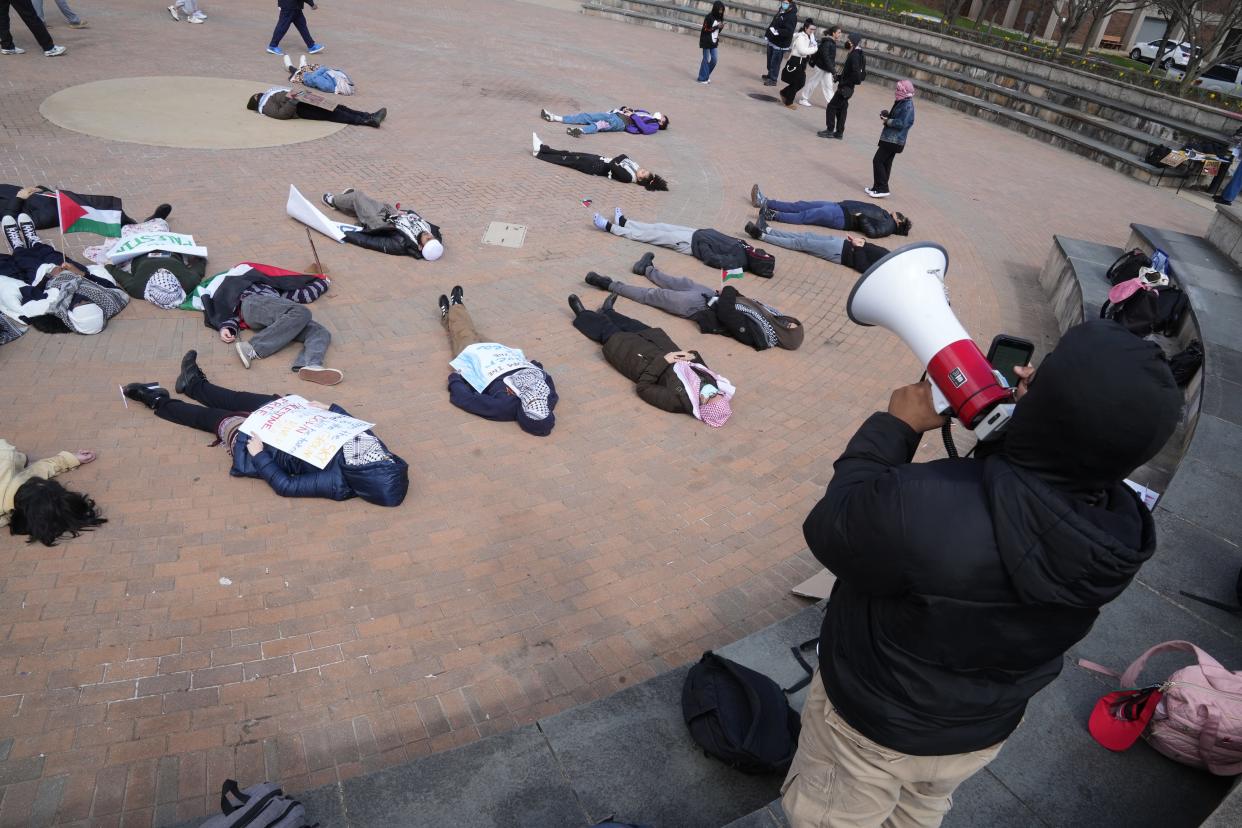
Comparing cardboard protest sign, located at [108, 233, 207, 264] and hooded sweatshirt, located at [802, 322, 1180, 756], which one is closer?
hooded sweatshirt, located at [802, 322, 1180, 756]

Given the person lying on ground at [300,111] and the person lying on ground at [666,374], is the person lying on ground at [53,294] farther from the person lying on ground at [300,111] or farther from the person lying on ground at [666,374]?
the person lying on ground at [300,111]

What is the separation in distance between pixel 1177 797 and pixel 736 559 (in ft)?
8.37

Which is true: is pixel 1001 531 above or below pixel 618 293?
above

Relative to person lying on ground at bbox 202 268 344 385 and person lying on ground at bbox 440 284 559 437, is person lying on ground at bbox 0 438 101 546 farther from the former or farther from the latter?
person lying on ground at bbox 440 284 559 437

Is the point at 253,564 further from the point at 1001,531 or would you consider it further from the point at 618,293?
the point at 618,293

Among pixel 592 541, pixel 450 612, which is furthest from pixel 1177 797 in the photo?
pixel 450 612

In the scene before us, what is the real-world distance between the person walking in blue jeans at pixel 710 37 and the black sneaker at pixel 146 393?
1496cm

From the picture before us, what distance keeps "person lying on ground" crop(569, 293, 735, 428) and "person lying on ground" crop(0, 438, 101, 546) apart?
13.4 feet

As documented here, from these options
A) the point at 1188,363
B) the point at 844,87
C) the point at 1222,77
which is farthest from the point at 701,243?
the point at 1222,77

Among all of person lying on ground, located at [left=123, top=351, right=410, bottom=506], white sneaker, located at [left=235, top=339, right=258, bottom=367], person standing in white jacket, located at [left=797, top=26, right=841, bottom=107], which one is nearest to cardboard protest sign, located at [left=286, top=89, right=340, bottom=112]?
white sneaker, located at [left=235, top=339, right=258, bottom=367]

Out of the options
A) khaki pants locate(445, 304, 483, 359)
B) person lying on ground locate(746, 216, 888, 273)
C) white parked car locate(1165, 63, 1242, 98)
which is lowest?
khaki pants locate(445, 304, 483, 359)

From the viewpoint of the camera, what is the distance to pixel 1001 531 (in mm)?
1796

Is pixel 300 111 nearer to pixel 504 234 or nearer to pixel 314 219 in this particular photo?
pixel 314 219

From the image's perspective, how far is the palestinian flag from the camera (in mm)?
7207
